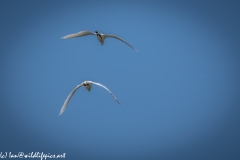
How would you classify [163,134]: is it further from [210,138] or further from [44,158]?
[44,158]

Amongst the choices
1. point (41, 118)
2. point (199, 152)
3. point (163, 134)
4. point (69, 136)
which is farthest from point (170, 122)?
point (41, 118)

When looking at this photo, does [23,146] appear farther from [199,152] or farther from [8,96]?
[199,152]

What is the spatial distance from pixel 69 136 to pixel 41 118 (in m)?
2.26

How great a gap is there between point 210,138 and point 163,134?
3292mm

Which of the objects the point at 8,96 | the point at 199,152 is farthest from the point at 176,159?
the point at 8,96

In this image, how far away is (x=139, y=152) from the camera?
27.5m

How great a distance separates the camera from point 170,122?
26.3 meters

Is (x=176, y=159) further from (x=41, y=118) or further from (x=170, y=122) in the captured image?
(x=41, y=118)

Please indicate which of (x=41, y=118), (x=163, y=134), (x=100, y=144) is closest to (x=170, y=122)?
(x=163, y=134)

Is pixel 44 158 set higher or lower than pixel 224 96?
lower

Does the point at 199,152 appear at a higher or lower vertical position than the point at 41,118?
lower

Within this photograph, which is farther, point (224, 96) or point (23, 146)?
point (224, 96)

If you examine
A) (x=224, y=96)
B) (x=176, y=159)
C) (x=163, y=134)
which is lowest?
(x=176, y=159)

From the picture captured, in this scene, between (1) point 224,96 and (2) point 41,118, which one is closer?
(2) point 41,118
